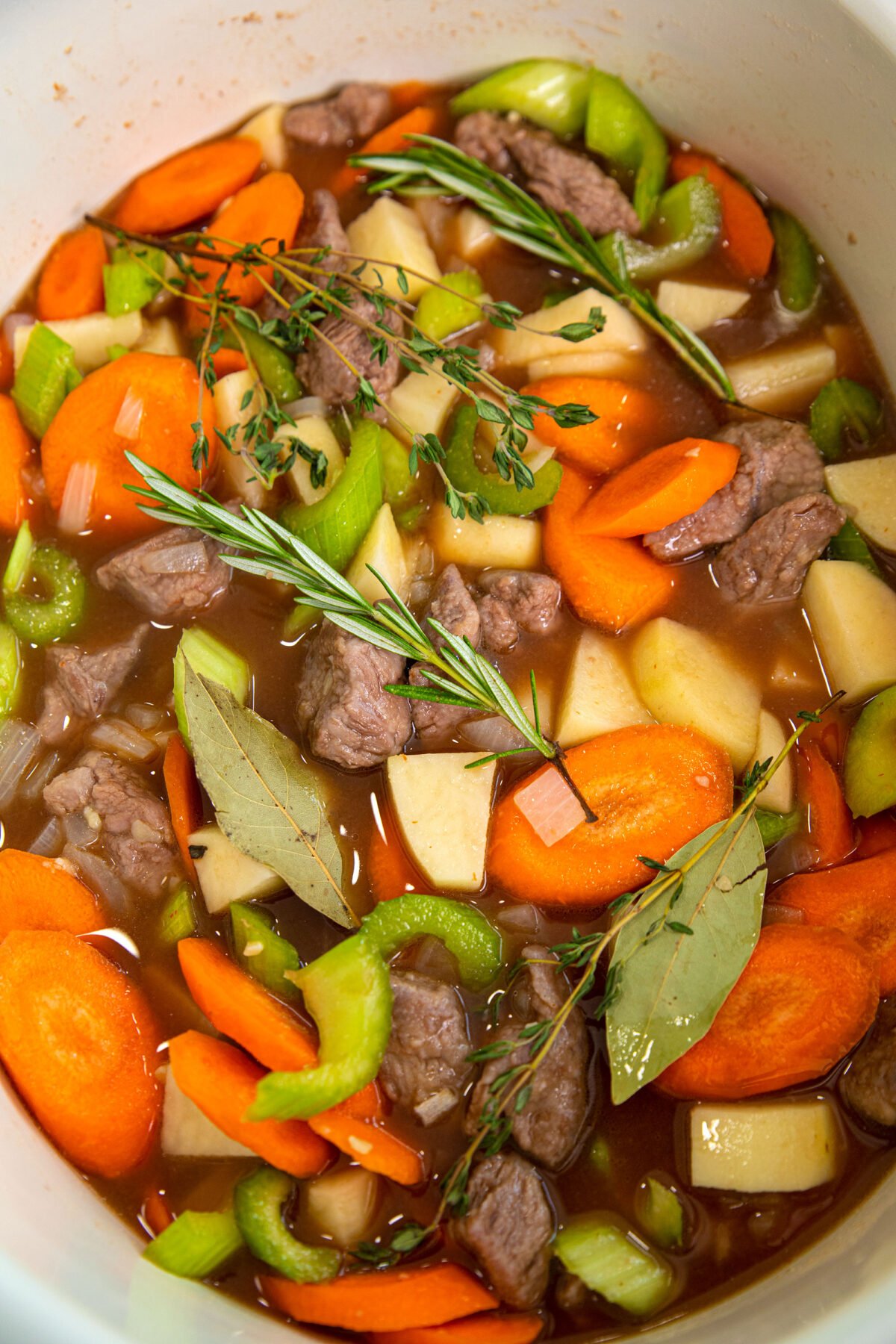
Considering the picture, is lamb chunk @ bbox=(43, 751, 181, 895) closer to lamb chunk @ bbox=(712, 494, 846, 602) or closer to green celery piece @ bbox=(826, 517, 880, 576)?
lamb chunk @ bbox=(712, 494, 846, 602)

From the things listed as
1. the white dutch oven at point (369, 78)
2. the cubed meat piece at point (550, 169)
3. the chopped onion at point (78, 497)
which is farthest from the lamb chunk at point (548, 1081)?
the cubed meat piece at point (550, 169)

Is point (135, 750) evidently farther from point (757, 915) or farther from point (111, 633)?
point (757, 915)

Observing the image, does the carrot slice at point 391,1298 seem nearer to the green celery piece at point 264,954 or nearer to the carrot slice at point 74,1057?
the carrot slice at point 74,1057

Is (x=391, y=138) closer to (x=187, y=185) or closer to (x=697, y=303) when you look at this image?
(x=187, y=185)

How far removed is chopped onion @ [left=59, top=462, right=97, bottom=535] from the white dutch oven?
0.61 m

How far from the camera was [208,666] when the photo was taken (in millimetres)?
2650

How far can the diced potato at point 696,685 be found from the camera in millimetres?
2625

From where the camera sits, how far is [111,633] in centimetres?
279

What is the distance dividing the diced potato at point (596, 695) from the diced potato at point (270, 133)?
5.61 feet

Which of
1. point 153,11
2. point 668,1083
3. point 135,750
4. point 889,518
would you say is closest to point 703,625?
point 889,518

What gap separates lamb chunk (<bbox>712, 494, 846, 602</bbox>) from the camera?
8.80ft

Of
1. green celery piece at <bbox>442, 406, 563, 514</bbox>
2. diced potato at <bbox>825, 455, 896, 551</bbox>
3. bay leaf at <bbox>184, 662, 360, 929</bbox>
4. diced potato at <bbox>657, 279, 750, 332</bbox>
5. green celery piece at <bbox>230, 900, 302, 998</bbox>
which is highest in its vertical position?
diced potato at <bbox>657, 279, 750, 332</bbox>

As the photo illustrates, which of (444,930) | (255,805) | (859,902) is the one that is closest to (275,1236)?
(444,930)

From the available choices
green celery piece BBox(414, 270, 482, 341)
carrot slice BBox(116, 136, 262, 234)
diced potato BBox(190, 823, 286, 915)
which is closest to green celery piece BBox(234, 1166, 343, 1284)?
diced potato BBox(190, 823, 286, 915)
